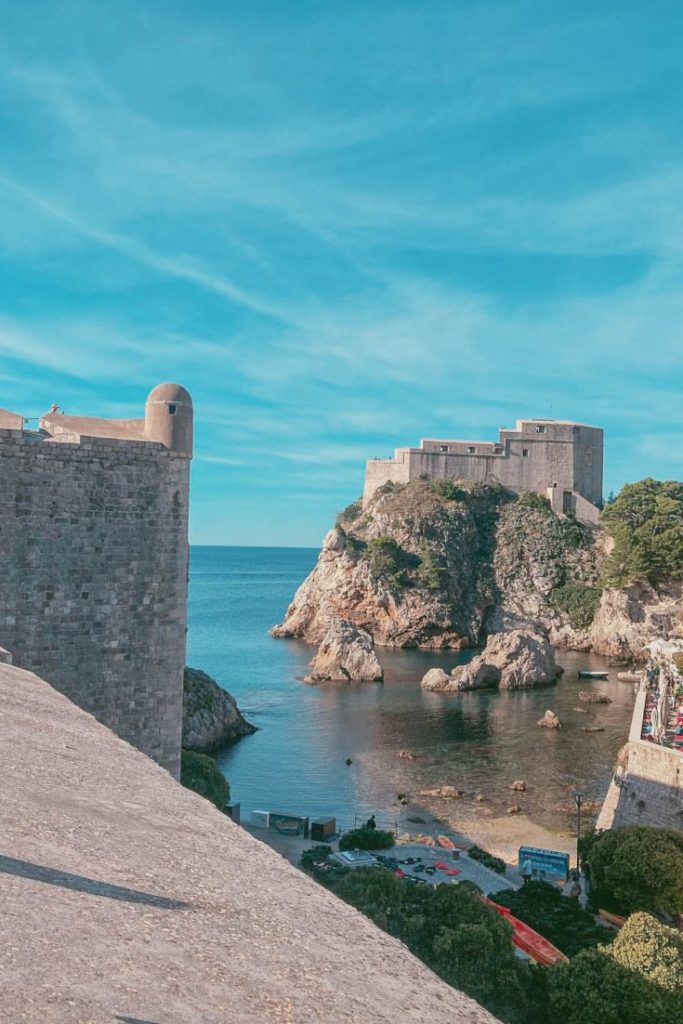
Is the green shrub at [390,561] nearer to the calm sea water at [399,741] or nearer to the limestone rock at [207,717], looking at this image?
the calm sea water at [399,741]

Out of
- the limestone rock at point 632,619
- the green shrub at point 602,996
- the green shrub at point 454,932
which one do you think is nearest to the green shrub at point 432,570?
the limestone rock at point 632,619

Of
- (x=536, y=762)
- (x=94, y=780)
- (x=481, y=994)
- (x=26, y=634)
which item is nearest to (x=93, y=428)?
(x=26, y=634)

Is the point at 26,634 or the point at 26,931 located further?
the point at 26,634

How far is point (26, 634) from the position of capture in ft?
37.8

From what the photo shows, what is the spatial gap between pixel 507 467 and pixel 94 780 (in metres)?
88.7

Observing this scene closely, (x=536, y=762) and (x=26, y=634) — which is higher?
(x=26, y=634)

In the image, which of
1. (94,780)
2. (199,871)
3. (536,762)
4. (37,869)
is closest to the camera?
(37,869)

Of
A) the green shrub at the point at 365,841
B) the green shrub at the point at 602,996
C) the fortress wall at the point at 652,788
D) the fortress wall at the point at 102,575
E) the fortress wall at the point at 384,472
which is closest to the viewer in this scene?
the fortress wall at the point at 102,575

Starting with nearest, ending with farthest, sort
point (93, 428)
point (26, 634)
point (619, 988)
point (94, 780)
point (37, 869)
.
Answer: point (37, 869) < point (94, 780) < point (26, 634) < point (93, 428) < point (619, 988)

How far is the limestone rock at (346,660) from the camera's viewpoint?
59500 mm

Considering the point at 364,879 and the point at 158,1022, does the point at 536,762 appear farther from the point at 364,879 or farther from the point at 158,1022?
the point at 158,1022

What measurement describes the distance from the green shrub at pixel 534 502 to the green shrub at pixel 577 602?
35.3 feet

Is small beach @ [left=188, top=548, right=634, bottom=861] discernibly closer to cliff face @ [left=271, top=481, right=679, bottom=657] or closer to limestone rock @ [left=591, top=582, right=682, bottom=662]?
limestone rock @ [left=591, top=582, right=682, bottom=662]

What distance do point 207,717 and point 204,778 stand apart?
1837 centimetres
